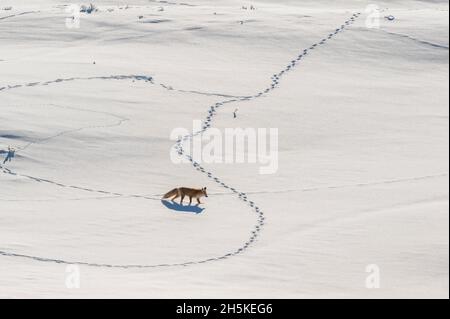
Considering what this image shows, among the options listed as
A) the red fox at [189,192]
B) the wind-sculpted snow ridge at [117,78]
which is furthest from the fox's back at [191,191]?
the wind-sculpted snow ridge at [117,78]

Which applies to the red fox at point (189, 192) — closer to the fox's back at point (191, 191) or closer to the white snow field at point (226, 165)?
the fox's back at point (191, 191)

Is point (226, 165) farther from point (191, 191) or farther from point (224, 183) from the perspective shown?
point (191, 191)

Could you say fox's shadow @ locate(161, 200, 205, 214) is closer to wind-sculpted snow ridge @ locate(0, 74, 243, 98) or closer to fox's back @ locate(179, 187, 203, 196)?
fox's back @ locate(179, 187, 203, 196)

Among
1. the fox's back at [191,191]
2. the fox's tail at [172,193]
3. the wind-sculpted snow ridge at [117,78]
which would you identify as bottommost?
the fox's tail at [172,193]

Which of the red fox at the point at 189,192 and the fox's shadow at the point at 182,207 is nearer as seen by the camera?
the fox's shadow at the point at 182,207

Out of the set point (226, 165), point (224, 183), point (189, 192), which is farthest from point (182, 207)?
point (226, 165)
